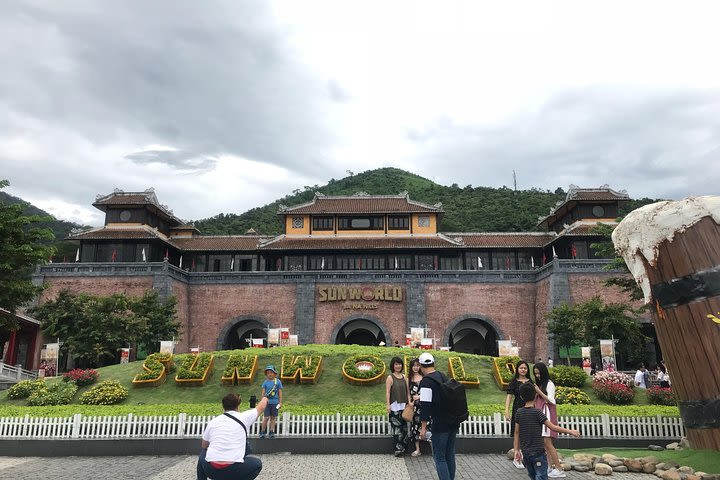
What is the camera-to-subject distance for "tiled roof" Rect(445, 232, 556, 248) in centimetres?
3753

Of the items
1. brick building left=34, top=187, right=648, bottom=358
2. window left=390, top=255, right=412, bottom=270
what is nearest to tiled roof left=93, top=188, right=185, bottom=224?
brick building left=34, top=187, right=648, bottom=358

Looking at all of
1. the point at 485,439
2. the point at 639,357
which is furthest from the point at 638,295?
the point at 485,439

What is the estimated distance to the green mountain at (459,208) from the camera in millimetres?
60656

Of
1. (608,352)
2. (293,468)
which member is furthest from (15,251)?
(608,352)

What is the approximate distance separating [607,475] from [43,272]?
117ft

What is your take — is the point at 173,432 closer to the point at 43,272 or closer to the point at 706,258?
the point at 706,258

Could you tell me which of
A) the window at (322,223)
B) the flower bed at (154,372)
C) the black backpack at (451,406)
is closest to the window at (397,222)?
the window at (322,223)

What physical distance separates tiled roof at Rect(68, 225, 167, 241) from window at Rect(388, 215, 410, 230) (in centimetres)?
1682

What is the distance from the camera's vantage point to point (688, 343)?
8.59m

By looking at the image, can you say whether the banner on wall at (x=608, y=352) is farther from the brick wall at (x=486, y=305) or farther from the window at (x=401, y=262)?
the window at (x=401, y=262)

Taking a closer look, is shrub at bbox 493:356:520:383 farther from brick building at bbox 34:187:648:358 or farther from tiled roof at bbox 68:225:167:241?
tiled roof at bbox 68:225:167:241

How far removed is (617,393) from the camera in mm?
15180

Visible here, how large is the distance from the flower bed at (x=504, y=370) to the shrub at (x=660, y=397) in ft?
13.4

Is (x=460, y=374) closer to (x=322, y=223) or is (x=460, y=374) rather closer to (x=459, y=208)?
A: (x=322, y=223)
